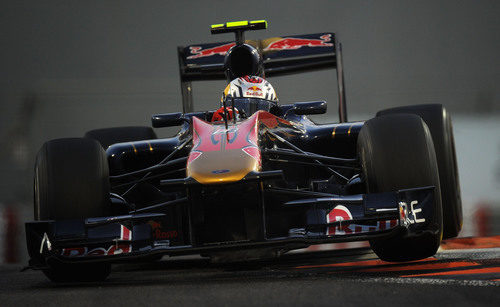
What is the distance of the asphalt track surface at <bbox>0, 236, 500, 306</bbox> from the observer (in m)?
3.07

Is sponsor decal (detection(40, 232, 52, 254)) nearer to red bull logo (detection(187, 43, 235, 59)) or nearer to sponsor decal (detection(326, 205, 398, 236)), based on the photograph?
sponsor decal (detection(326, 205, 398, 236))

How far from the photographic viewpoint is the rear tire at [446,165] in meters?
5.03

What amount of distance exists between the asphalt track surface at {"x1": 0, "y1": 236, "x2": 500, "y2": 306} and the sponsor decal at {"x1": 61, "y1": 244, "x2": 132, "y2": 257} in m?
0.17

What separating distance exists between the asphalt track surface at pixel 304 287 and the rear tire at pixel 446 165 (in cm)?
23

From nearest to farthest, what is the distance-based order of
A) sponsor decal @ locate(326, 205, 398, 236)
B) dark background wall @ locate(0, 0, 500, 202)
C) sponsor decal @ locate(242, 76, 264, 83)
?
sponsor decal @ locate(326, 205, 398, 236), sponsor decal @ locate(242, 76, 264, 83), dark background wall @ locate(0, 0, 500, 202)

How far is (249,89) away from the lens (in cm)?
596

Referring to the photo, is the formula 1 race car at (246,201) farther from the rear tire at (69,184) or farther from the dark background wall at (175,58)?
the dark background wall at (175,58)

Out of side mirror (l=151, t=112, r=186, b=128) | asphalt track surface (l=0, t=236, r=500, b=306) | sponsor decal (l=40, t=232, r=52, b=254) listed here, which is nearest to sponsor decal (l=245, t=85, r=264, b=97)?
side mirror (l=151, t=112, r=186, b=128)

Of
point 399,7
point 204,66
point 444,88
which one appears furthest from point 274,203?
point 399,7

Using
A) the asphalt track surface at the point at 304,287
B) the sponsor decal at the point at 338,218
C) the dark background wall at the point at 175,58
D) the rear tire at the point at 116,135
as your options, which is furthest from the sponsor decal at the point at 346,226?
the dark background wall at the point at 175,58

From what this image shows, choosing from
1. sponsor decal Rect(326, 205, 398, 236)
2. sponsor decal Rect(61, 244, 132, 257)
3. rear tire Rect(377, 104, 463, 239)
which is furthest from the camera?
rear tire Rect(377, 104, 463, 239)

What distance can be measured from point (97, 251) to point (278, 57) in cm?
367

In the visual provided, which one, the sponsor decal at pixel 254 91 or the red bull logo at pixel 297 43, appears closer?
the sponsor decal at pixel 254 91

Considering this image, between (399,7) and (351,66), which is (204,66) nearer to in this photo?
(351,66)
